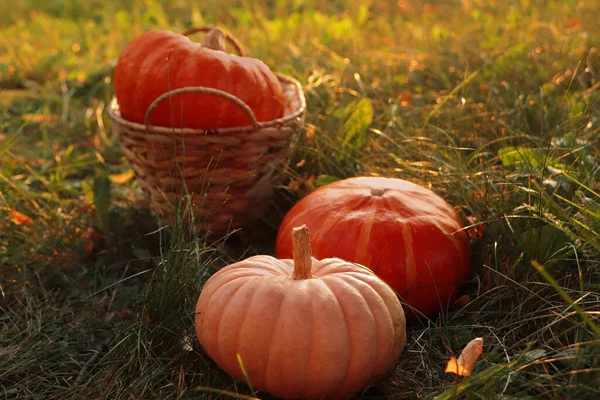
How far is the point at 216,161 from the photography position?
254 cm

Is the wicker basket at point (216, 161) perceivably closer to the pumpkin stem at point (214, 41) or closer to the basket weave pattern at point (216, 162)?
the basket weave pattern at point (216, 162)

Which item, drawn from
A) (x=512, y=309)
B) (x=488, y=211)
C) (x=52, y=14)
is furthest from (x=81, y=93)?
(x=512, y=309)

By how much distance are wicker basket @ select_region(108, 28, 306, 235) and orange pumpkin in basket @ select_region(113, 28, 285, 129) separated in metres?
0.09

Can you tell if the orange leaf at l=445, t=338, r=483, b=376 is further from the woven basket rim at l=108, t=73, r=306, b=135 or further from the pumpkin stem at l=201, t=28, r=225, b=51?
the pumpkin stem at l=201, t=28, r=225, b=51

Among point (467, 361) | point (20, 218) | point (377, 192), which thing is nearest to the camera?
point (467, 361)

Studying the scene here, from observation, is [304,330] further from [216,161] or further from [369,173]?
[369,173]

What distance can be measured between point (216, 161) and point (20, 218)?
0.79 metres

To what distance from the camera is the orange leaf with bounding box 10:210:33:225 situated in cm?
262

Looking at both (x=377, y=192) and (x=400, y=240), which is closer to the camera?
(x=400, y=240)

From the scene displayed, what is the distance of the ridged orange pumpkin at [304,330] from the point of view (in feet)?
5.37

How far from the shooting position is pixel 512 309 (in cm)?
195

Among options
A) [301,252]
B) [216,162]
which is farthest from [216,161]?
[301,252]

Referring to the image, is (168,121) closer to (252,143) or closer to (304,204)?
(252,143)

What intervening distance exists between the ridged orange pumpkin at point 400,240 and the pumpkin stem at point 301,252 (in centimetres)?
39
